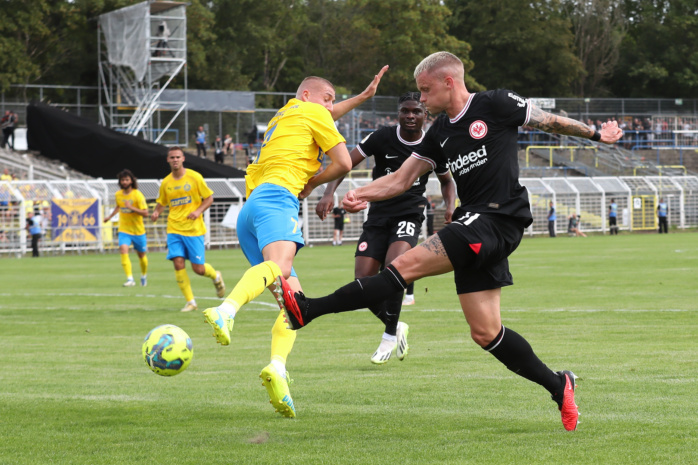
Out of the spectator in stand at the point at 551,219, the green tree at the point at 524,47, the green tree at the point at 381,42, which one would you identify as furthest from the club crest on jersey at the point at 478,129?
the green tree at the point at 524,47

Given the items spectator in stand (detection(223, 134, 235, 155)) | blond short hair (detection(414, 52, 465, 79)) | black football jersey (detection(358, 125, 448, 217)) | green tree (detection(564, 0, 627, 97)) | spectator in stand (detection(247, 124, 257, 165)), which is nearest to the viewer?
blond short hair (detection(414, 52, 465, 79))

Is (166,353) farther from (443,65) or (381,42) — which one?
(381,42)

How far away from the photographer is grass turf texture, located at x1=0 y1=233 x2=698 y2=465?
18.0 feet

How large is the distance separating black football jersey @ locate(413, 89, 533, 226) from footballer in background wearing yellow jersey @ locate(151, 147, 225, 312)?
8954 mm

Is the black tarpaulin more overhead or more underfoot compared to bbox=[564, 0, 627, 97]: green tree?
more underfoot

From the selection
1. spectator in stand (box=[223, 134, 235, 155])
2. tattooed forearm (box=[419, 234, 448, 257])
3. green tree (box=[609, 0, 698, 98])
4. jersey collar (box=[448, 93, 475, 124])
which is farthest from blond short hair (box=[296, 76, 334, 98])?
green tree (box=[609, 0, 698, 98])

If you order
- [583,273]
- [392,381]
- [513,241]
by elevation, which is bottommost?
[583,273]

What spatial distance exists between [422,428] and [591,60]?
246 feet

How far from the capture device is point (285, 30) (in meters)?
70.3

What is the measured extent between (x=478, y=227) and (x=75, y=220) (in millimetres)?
33843

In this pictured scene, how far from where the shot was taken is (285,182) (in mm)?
7379

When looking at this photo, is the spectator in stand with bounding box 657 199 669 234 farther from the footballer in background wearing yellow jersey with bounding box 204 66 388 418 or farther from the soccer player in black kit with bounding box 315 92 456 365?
the footballer in background wearing yellow jersey with bounding box 204 66 388 418

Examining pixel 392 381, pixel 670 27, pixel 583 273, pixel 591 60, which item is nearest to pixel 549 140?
pixel 591 60

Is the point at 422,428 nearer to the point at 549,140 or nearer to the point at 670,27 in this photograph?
the point at 549,140
